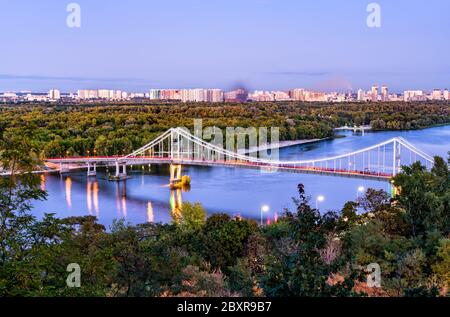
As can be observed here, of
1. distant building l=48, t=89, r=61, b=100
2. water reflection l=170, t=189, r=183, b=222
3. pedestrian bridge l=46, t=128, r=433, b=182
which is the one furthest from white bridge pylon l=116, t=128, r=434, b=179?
distant building l=48, t=89, r=61, b=100

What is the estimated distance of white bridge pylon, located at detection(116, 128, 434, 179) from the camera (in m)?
16.3

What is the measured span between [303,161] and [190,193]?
11.2 feet

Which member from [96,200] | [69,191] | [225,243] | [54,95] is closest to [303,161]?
[96,200]

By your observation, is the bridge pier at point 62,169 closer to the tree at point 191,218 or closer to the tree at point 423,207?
the tree at point 191,218

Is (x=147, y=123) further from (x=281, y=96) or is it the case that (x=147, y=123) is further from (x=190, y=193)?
(x=281, y=96)

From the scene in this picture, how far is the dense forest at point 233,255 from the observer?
2.56 metres

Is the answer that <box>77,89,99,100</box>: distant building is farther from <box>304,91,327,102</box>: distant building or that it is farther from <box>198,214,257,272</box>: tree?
<box>198,214,257,272</box>: tree

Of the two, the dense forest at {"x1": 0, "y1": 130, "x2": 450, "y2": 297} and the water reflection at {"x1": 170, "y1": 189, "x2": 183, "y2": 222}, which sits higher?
the dense forest at {"x1": 0, "y1": 130, "x2": 450, "y2": 297}

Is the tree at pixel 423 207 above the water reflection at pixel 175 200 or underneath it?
above

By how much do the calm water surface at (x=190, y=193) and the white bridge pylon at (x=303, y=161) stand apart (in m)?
0.44

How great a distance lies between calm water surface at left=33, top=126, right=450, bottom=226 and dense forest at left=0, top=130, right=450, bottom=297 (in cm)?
514

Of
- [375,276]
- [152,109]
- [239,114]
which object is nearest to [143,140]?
[239,114]

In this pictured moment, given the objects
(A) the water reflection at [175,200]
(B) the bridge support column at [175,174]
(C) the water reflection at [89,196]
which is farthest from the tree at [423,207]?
(B) the bridge support column at [175,174]
